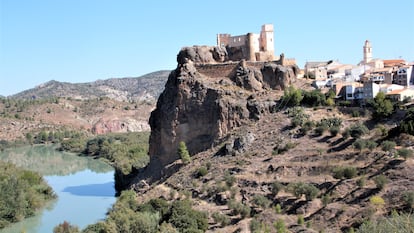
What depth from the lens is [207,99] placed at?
39.2 metres

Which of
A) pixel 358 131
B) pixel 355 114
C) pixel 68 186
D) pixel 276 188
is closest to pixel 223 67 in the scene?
pixel 355 114

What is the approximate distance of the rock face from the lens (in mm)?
38125

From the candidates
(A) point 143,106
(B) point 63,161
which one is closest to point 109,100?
(A) point 143,106

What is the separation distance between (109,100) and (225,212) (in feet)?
356

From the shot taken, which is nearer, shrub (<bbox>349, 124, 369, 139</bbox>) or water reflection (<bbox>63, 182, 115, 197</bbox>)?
shrub (<bbox>349, 124, 369, 139</bbox>)

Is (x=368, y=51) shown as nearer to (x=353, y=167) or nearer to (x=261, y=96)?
(x=261, y=96)

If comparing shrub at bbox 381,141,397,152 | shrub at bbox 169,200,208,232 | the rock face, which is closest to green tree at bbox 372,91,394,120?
shrub at bbox 381,141,397,152

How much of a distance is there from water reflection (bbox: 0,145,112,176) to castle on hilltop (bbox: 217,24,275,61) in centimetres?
3111

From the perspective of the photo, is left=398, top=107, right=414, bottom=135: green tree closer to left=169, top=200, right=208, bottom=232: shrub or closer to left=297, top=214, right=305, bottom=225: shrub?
left=297, top=214, right=305, bottom=225: shrub

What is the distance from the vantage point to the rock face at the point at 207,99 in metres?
38.1

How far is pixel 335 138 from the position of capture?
3278 cm

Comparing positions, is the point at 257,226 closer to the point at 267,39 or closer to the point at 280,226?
the point at 280,226

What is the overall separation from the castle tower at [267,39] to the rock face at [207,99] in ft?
8.00

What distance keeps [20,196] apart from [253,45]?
1910cm
